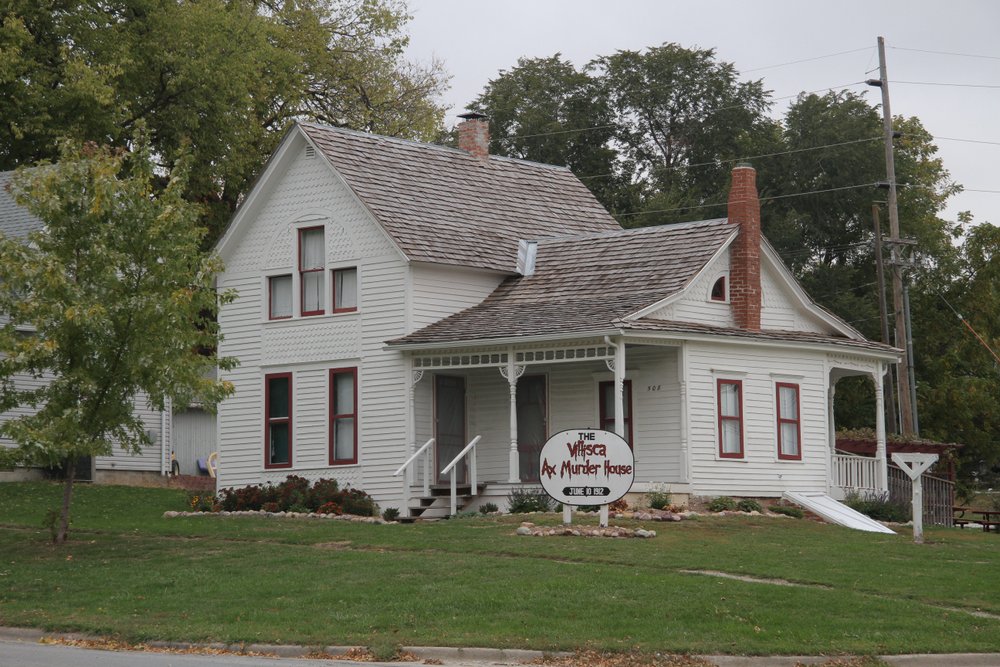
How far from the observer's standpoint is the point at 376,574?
2055 centimetres

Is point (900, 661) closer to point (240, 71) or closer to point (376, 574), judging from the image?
point (376, 574)

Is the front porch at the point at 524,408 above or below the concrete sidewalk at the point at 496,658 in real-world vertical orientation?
above

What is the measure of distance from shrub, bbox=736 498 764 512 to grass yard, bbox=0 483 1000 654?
2765 millimetres

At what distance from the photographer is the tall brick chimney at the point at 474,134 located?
39250 millimetres

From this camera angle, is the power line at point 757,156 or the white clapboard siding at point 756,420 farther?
the power line at point 757,156

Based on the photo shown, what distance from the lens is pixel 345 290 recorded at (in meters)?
33.9

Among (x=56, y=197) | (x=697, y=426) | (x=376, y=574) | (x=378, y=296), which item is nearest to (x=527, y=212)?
(x=378, y=296)

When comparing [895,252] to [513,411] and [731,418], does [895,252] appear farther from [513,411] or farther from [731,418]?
[513,411]

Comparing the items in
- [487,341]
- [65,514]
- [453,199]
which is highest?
[453,199]

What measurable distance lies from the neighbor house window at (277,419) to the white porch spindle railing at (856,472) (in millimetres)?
12368

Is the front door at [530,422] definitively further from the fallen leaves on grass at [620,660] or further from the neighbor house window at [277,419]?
the fallen leaves on grass at [620,660]

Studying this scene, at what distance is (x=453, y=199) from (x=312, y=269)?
3984 mm

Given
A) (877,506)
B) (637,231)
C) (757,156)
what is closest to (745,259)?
(637,231)

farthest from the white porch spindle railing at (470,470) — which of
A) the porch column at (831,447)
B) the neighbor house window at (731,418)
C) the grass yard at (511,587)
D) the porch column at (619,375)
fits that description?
the porch column at (831,447)
